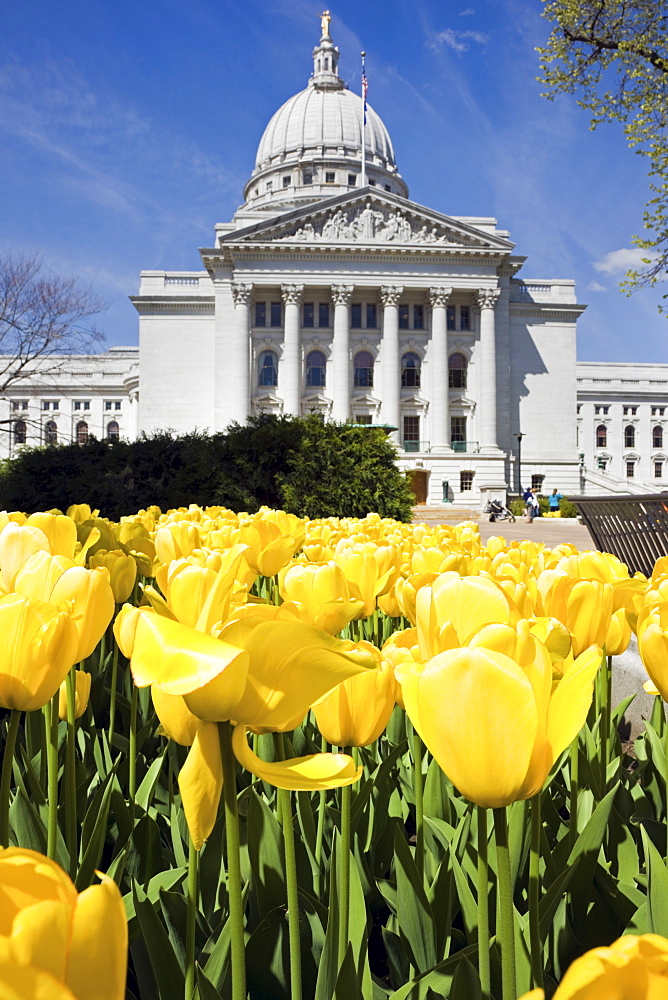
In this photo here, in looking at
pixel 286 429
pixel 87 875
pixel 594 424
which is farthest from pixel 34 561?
pixel 594 424

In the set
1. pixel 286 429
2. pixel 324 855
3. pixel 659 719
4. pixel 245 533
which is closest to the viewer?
pixel 324 855

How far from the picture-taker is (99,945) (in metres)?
0.30

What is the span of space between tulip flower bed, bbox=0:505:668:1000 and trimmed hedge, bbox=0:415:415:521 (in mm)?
6904

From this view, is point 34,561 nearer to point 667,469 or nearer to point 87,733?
point 87,733

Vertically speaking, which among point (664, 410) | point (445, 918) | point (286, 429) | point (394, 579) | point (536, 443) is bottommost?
point (445, 918)

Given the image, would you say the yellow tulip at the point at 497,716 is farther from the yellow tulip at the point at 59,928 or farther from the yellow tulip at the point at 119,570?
the yellow tulip at the point at 119,570

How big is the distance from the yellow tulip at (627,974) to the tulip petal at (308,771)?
0.73 ft

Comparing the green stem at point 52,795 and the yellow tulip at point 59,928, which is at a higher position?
the yellow tulip at point 59,928

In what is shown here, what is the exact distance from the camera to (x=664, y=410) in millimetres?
57719

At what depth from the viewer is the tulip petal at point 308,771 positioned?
49 centimetres

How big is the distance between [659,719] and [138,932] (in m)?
1.23

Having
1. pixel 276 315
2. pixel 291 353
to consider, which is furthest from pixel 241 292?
pixel 291 353

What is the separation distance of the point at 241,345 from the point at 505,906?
39.2m

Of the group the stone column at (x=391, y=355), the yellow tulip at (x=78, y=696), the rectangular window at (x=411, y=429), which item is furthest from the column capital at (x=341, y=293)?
the yellow tulip at (x=78, y=696)
